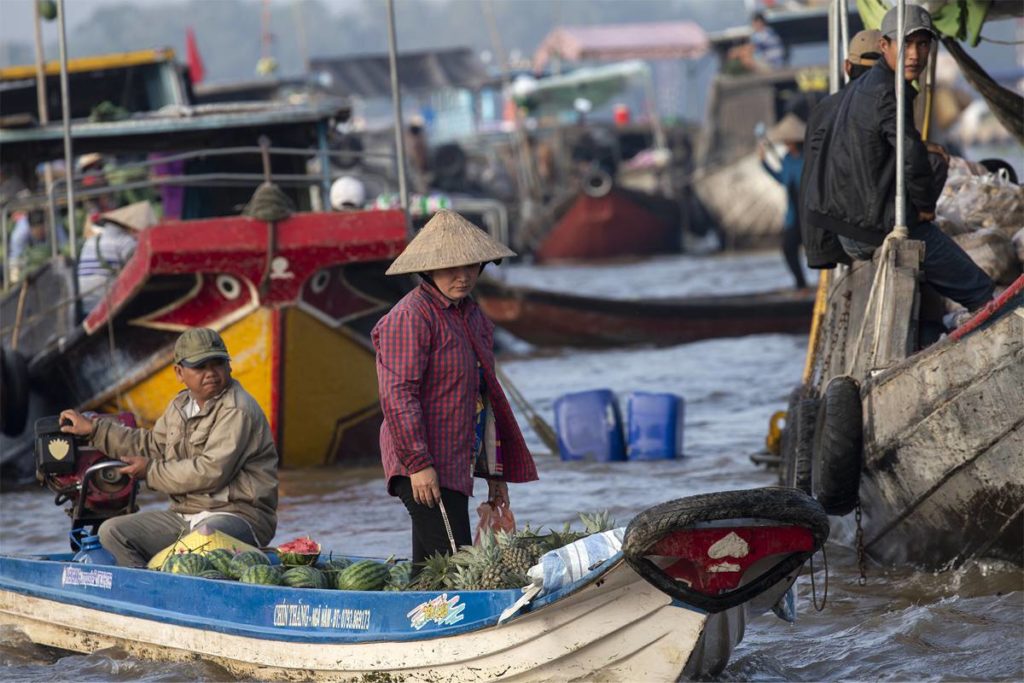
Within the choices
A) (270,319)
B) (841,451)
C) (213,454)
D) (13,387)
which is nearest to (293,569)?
(213,454)

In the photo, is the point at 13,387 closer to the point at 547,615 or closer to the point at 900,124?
the point at 900,124

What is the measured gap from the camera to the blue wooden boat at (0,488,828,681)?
161 inches

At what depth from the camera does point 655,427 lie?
365 inches

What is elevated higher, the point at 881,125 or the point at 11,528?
the point at 881,125

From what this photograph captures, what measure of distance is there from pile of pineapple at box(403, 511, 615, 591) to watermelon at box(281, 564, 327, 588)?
1.37 feet

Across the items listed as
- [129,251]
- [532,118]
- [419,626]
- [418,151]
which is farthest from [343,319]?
[532,118]

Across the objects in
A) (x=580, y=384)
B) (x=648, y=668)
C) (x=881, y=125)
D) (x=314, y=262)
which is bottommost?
(x=580, y=384)

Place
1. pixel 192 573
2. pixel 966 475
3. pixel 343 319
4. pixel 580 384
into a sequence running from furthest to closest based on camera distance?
pixel 580 384, pixel 343 319, pixel 966 475, pixel 192 573

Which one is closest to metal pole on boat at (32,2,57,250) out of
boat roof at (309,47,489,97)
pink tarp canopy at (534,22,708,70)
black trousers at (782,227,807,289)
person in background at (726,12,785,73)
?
black trousers at (782,227,807,289)

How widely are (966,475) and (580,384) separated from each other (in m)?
7.69

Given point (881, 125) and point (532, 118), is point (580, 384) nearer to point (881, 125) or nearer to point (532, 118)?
point (881, 125)

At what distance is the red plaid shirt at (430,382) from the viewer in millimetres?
4645

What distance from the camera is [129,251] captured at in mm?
9883

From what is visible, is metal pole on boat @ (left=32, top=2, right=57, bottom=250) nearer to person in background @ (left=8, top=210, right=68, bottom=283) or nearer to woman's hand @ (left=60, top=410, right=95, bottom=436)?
person in background @ (left=8, top=210, right=68, bottom=283)
